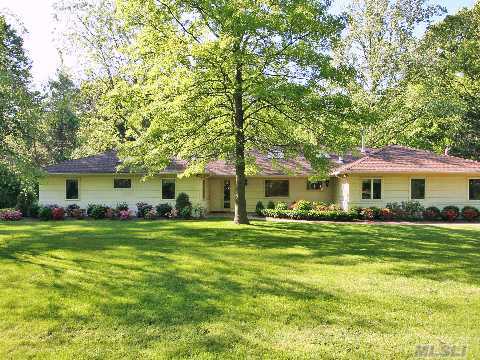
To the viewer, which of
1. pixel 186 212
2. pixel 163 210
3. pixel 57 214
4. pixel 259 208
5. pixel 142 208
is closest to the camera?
pixel 57 214

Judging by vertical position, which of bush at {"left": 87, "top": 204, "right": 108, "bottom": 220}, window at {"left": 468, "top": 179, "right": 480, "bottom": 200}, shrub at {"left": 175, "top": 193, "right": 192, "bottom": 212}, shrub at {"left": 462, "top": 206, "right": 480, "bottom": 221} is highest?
window at {"left": 468, "top": 179, "right": 480, "bottom": 200}

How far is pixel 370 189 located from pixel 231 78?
12.4 metres

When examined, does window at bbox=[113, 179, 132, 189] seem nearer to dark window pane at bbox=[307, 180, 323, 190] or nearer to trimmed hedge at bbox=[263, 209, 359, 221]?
trimmed hedge at bbox=[263, 209, 359, 221]

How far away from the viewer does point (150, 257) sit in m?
11.9

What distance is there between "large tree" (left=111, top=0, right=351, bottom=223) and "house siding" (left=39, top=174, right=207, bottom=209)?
23.8 feet

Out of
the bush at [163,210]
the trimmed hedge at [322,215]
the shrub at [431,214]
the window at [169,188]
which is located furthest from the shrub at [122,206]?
the shrub at [431,214]

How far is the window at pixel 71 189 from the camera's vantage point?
26625 mm

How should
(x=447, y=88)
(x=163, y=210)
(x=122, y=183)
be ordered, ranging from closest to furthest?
(x=163, y=210) < (x=122, y=183) < (x=447, y=88)

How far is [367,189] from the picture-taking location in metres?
26.0

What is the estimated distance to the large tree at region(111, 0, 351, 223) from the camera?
639 inches

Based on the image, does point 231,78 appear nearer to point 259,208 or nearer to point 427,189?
point 259,208

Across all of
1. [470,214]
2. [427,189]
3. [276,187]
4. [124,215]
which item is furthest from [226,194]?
[470,214]

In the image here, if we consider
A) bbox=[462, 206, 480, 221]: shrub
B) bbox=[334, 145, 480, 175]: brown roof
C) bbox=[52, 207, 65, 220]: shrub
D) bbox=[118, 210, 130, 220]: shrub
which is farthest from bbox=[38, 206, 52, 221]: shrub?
bbox=[462, 206, 480, 221]: shrub

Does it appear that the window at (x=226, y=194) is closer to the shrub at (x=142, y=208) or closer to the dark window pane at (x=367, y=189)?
the shrub at (x=142, y=208)
